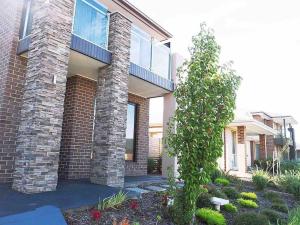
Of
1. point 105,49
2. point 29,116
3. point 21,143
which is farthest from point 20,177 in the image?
point 105,49

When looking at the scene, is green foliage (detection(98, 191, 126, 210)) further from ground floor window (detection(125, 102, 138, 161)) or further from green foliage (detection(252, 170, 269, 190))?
green foliage (detection(252, 170, 269, 190))

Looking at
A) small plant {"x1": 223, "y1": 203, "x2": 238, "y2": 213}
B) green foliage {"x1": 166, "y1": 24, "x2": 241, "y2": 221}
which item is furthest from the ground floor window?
green foliage {"x1": 166, "y1": 24, "x2": 241, "y2": 221}

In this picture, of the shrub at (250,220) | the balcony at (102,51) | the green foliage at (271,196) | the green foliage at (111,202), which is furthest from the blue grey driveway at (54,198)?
the green foliage at (271,196)

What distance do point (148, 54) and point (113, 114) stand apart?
3.31m

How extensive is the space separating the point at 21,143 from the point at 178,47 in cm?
766

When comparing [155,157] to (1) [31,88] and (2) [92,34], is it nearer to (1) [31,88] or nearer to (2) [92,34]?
(2) [92,34]

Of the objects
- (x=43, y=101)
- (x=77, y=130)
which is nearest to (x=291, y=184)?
(x=77, y=130)

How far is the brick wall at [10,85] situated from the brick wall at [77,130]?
76.0 inches

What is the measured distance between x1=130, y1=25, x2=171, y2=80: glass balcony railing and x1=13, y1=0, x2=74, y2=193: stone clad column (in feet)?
10.1

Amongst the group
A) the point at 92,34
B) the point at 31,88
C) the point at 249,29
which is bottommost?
the point at 31,88

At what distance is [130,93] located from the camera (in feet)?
37.7

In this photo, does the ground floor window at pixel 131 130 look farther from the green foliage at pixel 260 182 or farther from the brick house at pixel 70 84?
the green foliage at pixel 260 182

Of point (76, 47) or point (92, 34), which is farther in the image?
point (92, 34)

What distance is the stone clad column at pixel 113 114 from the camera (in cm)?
787
